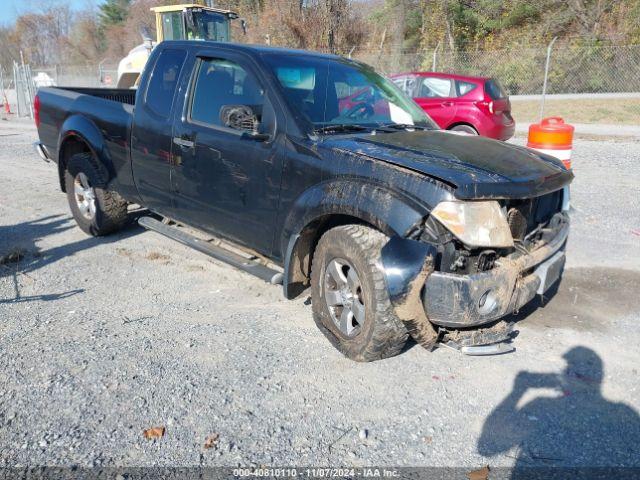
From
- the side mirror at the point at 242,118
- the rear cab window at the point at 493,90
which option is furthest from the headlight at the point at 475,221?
the rear cab window at the point at 493,90

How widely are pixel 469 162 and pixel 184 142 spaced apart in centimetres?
230

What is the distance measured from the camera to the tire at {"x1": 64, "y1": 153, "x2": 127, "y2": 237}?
5738 mm

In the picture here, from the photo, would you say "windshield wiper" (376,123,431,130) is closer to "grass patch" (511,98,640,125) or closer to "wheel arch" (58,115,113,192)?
"wheel arch" (58,115,113,192)

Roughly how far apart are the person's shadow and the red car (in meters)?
8.92

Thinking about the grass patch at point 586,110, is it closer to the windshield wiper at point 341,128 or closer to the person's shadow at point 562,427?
the windshield wiper at point 341,128

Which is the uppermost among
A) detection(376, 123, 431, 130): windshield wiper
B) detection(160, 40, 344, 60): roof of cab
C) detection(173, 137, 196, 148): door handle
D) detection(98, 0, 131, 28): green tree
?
detection(98, 0, 131, 28): green tree

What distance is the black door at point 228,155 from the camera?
390 centimetres

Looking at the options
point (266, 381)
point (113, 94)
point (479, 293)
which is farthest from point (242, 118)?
point (113, 94)

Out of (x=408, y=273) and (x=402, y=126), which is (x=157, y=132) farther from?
(x=408, y=273)

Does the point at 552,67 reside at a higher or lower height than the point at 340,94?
higher

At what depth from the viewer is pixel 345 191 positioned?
3352 millimetres

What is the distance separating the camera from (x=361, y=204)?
3248mm

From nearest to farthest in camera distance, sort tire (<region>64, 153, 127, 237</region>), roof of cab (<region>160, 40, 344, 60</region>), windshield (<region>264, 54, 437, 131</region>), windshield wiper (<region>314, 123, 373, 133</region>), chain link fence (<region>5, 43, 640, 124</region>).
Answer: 1. windshield wiper (<region>314, 123, 373, 133</region>)
2. windshield (<region>264, 54, 437, 131</region>)
3. roof of cab (<region>160, 40, 344, 60</region>)
4. tire (<region>64, 153, 127, 237</region>)
5. chain link fence (<region>5, 43, 640, 124</region>)

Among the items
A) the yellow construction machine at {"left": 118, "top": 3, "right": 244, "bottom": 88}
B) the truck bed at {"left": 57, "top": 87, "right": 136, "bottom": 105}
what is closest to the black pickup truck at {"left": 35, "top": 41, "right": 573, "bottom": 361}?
the truck bed at {"left": 57, "top": 87, "right": 136, "bottom": 105}
